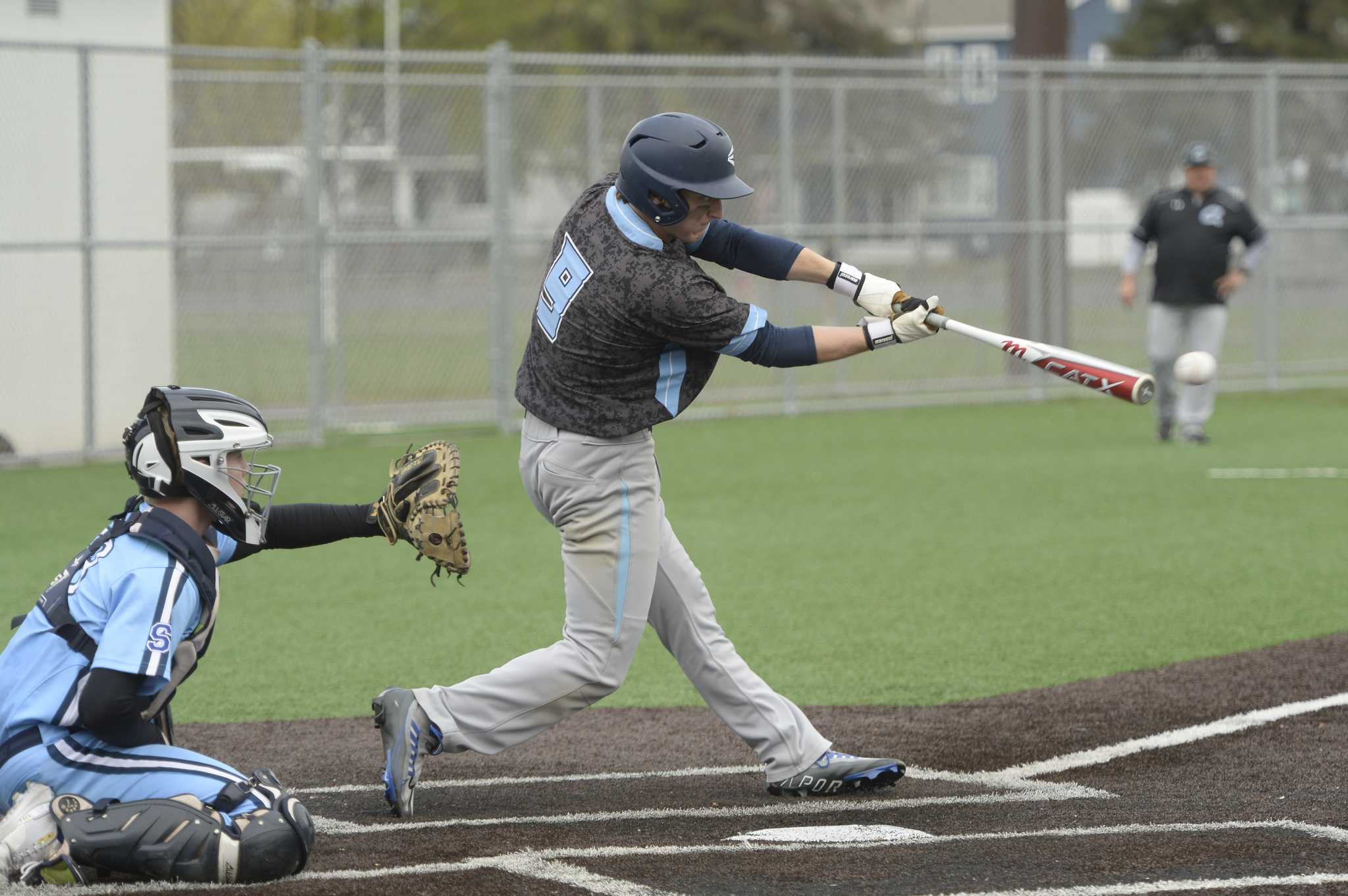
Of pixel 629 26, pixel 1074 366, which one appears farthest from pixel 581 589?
pixel 629 26

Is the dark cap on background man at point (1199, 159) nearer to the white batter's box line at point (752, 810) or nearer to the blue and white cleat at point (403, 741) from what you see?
the white batter's box line at point (752, 810)

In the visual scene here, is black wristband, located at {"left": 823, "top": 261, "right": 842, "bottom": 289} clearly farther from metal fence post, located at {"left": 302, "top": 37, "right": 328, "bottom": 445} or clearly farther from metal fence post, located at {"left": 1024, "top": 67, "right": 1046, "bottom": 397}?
metal fence post, located at {"left": 1024, "top": 67, "right": 1046, "bottom": 397}

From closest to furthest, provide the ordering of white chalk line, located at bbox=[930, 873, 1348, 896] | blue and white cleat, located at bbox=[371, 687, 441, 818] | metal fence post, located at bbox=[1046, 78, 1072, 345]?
white chalk line, located at bbox=[930, 873, 1348, 896] → blue and white cleat, located at bbox=[371, 687, 441, 818] → metal fence post, located at bbox=[1046, 78, 1072, 345]

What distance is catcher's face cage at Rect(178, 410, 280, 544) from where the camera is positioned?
440 centimetres

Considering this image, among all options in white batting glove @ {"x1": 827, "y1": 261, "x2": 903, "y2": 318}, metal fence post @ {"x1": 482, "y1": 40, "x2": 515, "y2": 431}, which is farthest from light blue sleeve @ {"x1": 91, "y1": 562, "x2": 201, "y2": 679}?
metal fence post @ {"x1": 482, "y1": 40, "x2": 515, "y2": 431}

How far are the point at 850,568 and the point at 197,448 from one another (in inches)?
213

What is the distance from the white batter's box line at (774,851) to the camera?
411 centimetres

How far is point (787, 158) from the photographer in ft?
54.2

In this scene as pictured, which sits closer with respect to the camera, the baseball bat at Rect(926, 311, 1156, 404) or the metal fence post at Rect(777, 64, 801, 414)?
the baseball bat at Rect(926, 311, 1156, 404)

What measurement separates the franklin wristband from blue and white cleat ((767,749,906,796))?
141 cm

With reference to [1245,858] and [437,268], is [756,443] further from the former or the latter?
[1245,858]

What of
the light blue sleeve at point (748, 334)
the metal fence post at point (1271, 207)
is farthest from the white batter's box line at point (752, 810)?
the metal fence post at point (1271, 207)

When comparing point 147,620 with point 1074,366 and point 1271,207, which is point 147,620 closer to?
point 1074,366

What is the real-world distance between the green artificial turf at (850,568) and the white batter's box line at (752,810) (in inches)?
54.5
